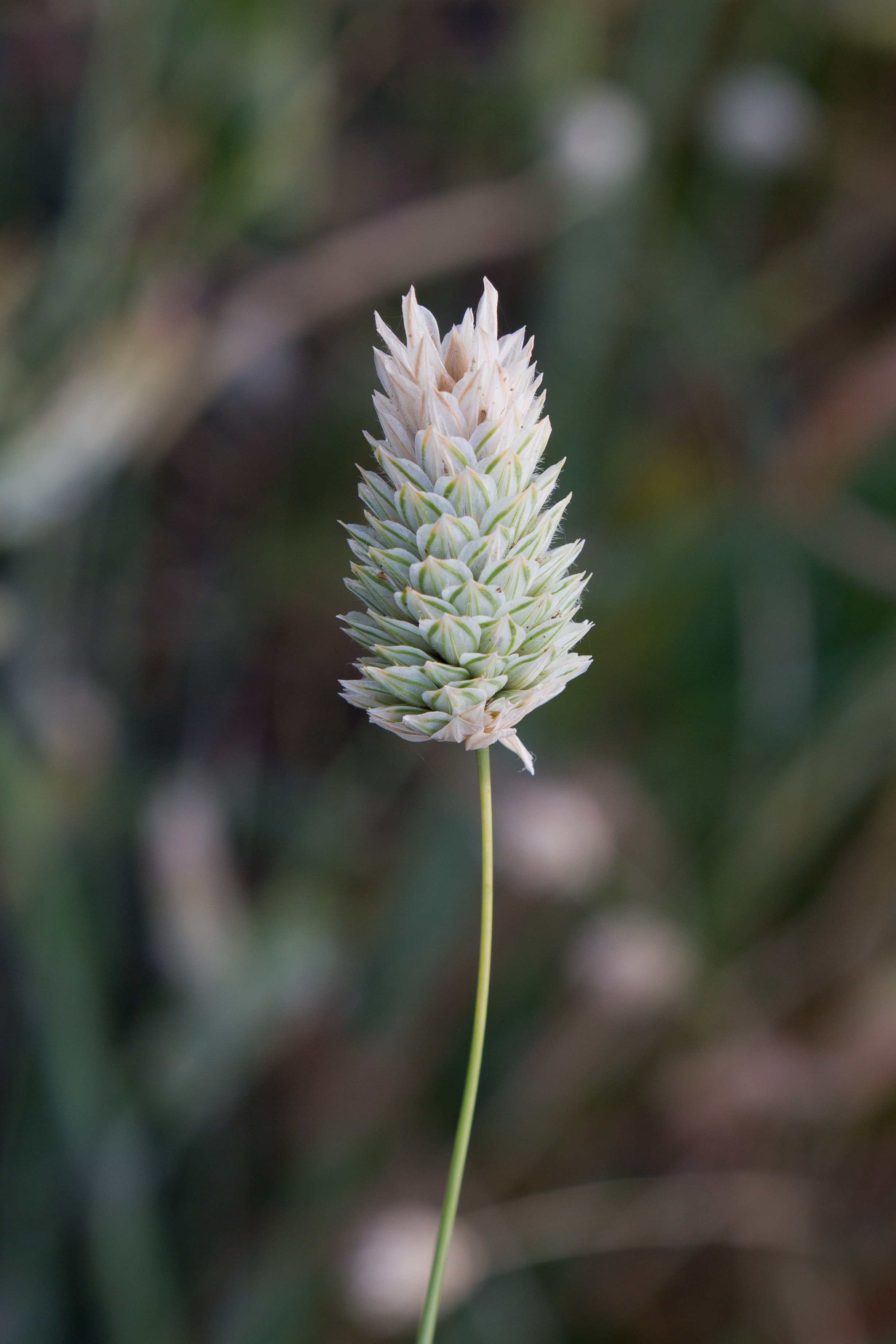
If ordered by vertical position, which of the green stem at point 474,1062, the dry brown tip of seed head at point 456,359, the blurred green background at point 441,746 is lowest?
the green stem at point 474,1062

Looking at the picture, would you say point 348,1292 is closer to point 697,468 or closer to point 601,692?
point 601,692

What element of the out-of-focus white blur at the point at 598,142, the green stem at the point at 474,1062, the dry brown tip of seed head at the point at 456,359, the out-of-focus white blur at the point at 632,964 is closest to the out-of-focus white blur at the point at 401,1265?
the out-of-focus white blur at the point at 632,964

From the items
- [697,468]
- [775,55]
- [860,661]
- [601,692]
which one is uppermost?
[775,55]

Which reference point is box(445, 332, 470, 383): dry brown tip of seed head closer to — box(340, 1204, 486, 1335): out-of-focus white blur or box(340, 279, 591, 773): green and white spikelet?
box(340, 279, 591, 773): green and white spikelet

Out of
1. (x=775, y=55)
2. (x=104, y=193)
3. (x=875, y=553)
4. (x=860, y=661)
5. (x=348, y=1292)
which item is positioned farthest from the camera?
(x=775, y=55)

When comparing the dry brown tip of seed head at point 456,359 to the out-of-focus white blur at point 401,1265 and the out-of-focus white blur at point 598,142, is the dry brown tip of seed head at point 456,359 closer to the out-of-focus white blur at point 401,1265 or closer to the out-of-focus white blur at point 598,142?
the out-of-focus white blur at point 401,1265

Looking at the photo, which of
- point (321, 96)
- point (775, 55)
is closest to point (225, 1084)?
point (321, 96)

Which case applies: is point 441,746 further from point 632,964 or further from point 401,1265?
point 401,1265

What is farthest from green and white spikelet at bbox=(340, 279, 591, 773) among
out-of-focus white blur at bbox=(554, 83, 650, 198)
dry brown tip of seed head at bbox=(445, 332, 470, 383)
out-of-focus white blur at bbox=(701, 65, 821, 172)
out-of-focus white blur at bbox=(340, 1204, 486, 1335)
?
out-of-focus white blur at bbox=(701, 65, 821, 172)
